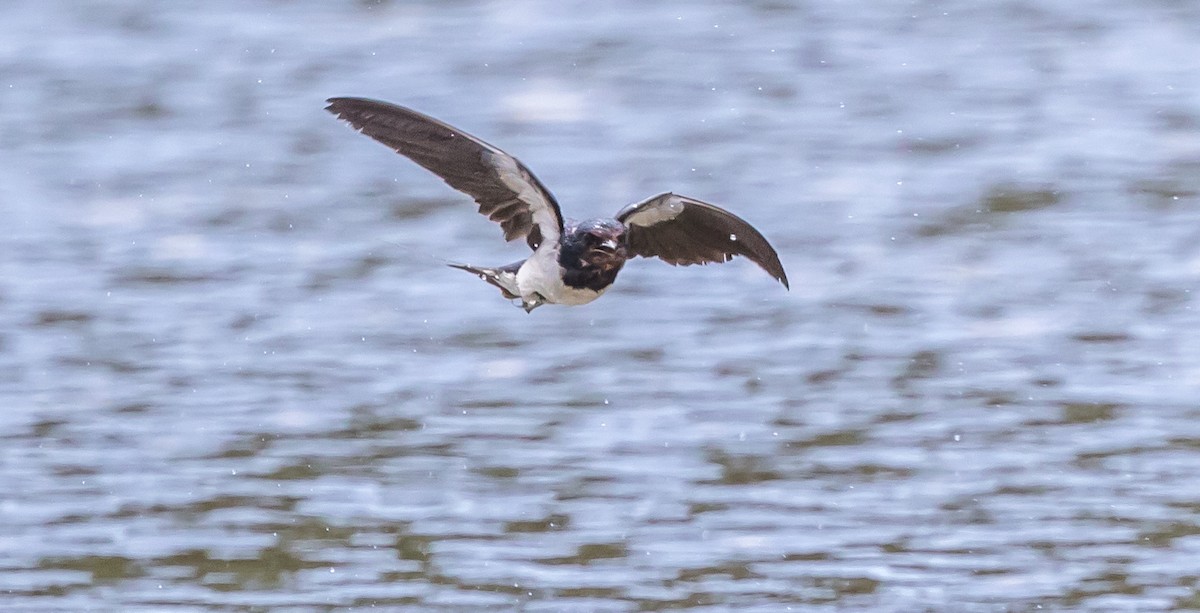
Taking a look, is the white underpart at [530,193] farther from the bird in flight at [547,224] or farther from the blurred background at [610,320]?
the blurred background at [610,320]

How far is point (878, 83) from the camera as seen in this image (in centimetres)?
1331

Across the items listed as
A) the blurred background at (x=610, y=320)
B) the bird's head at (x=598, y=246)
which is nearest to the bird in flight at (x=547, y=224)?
the bird's head at (x=598, y=246)

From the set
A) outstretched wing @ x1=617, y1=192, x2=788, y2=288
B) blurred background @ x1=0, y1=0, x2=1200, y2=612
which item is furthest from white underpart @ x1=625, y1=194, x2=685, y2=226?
blurred background @ x1=0, y1=0, x2=1200, y2=612

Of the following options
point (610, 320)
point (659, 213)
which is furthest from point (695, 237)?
point (610, 320)

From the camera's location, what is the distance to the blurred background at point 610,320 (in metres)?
7.45

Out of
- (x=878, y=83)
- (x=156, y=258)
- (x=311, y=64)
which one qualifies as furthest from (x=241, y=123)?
(x=878, y=83)

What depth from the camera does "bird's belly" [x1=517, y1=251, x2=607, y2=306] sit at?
5.30 metres

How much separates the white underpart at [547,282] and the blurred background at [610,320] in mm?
1876

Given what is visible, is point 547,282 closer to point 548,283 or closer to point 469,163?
point 548,283

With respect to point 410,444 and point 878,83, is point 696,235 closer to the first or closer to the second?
point 410,444

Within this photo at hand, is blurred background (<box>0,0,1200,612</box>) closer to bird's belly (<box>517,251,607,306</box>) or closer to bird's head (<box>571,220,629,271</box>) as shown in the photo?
bird's belly (<box>517,251,607,306</box>)

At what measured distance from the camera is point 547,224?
549cm

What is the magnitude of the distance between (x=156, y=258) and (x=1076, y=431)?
4.87 meters

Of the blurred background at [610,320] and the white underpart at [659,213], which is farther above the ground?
the white underpart at [659,213]
